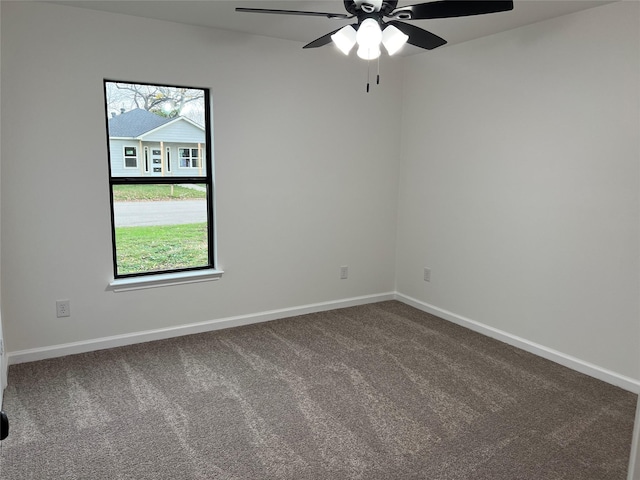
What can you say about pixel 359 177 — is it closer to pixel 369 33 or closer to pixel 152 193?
pixel 152 193

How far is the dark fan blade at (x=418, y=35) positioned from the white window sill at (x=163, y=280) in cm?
233

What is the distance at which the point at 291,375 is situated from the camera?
3104 mm

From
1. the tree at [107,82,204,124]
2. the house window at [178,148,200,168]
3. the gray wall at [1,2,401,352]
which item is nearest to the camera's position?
the gray wall at [1,2,401,352]

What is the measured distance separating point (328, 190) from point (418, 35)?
202cm

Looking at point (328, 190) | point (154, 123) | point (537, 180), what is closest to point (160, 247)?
point (154, 123)

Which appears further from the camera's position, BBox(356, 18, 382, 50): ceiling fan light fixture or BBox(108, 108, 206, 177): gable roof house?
BBox(108, 108, 206, 177): gable roof house

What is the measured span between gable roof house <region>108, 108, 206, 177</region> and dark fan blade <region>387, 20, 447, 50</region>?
1917mm

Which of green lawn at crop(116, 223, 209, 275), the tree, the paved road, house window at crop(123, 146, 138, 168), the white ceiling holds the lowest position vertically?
green lawn at crop(116, 223, 209, 275)

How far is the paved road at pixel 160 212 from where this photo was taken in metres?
3.52

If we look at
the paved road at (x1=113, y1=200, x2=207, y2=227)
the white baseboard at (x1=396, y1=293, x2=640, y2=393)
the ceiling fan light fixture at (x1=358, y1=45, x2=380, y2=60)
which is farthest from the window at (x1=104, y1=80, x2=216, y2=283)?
the white baseboard at (x1=396, y1=293, x2=640, y2=393)

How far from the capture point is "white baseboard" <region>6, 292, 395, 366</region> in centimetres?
325

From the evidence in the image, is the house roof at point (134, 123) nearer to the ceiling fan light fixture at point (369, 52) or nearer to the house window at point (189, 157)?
the house window at point (189, 157)

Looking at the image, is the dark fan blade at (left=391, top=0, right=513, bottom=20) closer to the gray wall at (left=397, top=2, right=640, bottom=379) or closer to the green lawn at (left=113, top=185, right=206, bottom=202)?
the gray wall at (left=397, top=2, right=640, bottom=379)

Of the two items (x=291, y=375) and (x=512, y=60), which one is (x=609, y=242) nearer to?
(x=512, y=60)
